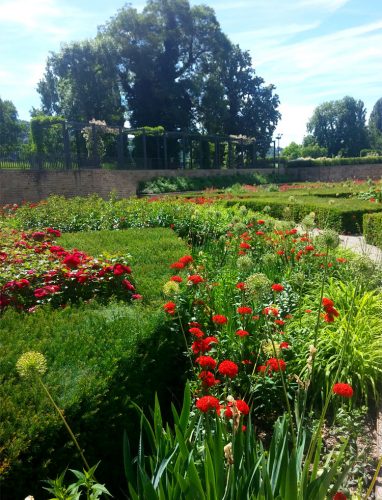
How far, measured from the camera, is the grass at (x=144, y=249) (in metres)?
4.31

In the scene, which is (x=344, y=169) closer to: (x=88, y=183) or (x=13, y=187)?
(x=88, y=183)

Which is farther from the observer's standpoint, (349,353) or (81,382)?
(349,353)

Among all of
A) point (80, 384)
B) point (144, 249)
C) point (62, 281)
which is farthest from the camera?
point (144, 249)

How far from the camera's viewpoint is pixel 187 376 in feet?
10.7

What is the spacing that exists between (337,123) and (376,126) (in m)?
13.1

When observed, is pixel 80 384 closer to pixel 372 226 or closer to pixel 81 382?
pixel 81 382

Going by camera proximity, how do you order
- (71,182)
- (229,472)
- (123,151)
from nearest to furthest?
(229,472) → (71,182) → (123,151)

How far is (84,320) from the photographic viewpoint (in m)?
3.13

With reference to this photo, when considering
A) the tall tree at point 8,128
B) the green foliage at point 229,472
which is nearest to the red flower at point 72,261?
the green foliage at point 229,472

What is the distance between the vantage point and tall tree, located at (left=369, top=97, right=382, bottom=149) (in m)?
72.8

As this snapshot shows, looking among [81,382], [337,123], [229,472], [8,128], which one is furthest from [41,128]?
[337,123]

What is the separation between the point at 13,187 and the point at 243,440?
1847 centimetres

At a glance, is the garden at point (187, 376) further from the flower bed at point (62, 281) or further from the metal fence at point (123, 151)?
the metal fence at point (123, 151)

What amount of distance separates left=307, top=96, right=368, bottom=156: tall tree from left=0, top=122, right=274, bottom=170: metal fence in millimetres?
34071
